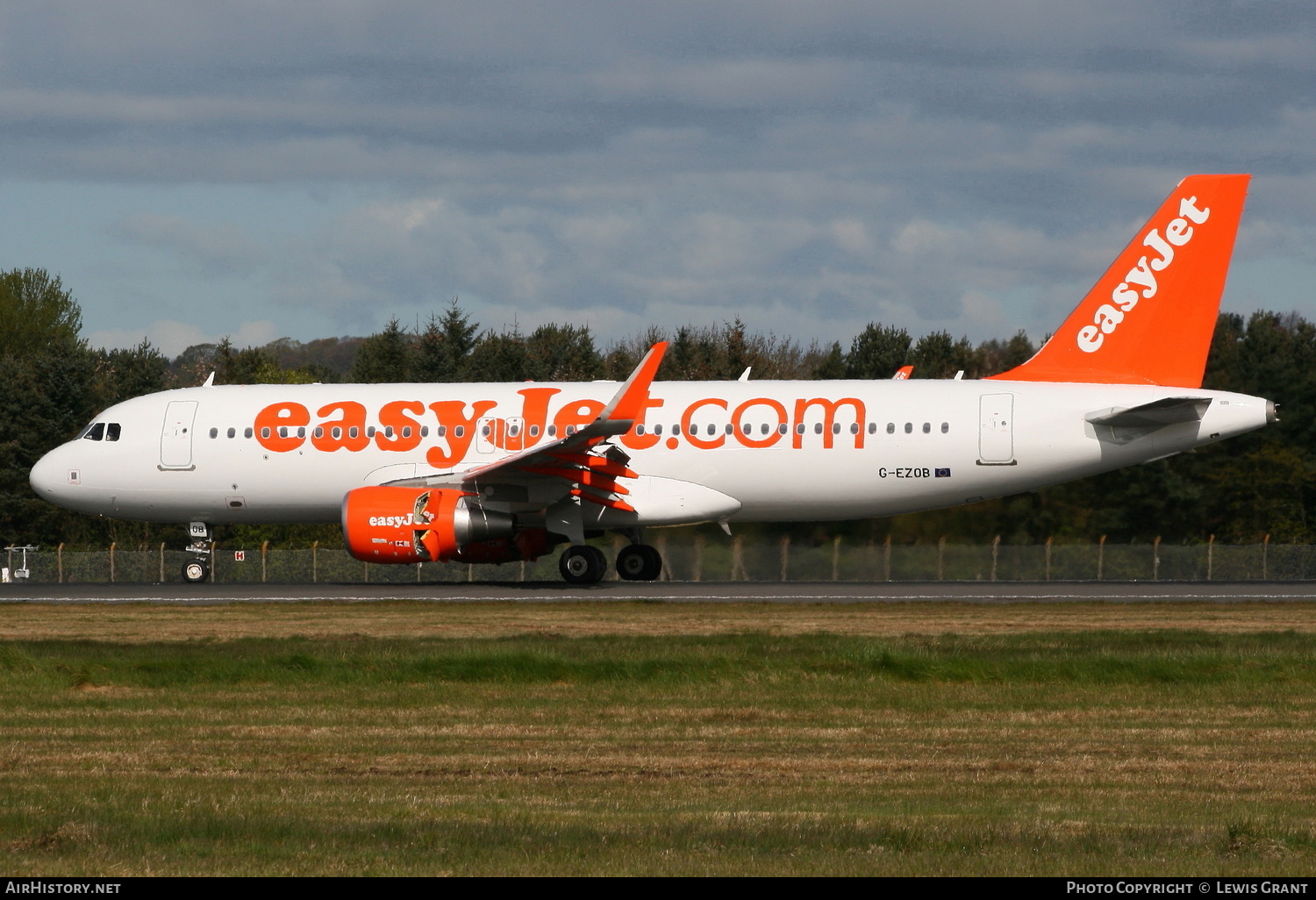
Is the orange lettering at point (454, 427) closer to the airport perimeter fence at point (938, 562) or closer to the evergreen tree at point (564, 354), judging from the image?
the airport perimeter fence at point (938, 562)

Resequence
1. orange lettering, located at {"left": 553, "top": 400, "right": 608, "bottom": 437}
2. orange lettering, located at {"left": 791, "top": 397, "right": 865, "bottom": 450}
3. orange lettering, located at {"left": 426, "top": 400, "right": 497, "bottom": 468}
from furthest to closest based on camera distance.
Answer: orange lettering, located at {"left": 426, "top": 400, "right": 497, "bottom": 468}, orange lettering, located at {"left": 553, "top": 400, "right": 608, "bottom": 437}, orange lettering, located at {"left": 791, "top": 397, "right": 865, "bottom": 450}

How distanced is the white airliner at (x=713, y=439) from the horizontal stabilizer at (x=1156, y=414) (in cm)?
4

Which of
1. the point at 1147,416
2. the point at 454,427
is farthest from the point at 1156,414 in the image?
the point at 454,427

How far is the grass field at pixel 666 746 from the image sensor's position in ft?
25.3

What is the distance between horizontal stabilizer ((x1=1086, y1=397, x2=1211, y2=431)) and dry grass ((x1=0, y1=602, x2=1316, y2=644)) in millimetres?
4308

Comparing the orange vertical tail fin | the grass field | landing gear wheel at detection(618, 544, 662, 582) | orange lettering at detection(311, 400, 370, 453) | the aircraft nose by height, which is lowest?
the grass field

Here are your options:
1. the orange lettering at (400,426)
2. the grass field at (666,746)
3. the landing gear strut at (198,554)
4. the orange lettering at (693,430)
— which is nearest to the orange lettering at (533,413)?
the orange lettering at (400,426)

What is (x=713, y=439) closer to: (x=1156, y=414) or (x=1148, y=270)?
(x=1156, y=414)

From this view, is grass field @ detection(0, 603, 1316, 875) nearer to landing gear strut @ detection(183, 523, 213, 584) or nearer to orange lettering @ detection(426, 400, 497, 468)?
orange lettering @ detection(426, 400, 497, 468)

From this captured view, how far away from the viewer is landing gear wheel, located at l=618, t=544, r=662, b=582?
30000 mm

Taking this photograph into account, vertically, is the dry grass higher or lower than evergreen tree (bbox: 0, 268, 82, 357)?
lower

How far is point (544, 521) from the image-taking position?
2739 centimetres

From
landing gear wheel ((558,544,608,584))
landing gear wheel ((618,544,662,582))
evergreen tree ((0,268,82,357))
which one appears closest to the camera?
landing gear wheel ((558,544,608,584))

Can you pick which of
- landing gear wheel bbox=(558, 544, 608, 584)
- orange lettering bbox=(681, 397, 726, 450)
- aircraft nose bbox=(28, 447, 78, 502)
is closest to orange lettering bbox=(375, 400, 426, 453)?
landing gear wheel bbox=(558, 544, 608, 584)
